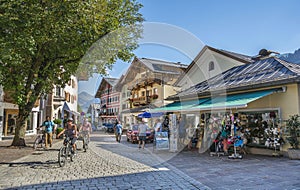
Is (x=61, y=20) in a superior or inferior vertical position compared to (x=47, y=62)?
superior

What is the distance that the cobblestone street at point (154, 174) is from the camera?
5.52 metres

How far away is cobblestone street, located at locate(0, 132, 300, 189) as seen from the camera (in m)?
5.52

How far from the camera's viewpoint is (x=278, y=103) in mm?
9602

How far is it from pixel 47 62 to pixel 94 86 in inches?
108

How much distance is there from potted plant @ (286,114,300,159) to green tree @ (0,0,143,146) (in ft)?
28.6

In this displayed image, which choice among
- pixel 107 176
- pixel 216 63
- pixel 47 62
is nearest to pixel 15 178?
pixel 107 176

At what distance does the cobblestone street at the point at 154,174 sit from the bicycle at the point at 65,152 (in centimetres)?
22

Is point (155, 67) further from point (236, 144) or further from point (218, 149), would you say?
point (236, 144)

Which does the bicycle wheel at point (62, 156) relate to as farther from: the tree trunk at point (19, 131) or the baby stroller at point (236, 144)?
the baby stroller at point (236, 144)

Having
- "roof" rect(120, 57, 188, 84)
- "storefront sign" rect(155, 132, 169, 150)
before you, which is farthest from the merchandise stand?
"roof" rect(120, 57, 188, 84)

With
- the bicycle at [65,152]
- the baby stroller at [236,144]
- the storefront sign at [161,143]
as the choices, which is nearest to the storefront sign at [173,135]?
the storefront sign at [161,143]

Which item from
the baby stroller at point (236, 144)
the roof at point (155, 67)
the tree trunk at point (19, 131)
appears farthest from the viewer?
the roof at point (155, 67)

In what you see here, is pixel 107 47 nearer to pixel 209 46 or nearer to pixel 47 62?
pixel 47 62

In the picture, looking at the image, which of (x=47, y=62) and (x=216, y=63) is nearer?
(x=47, y=62)
